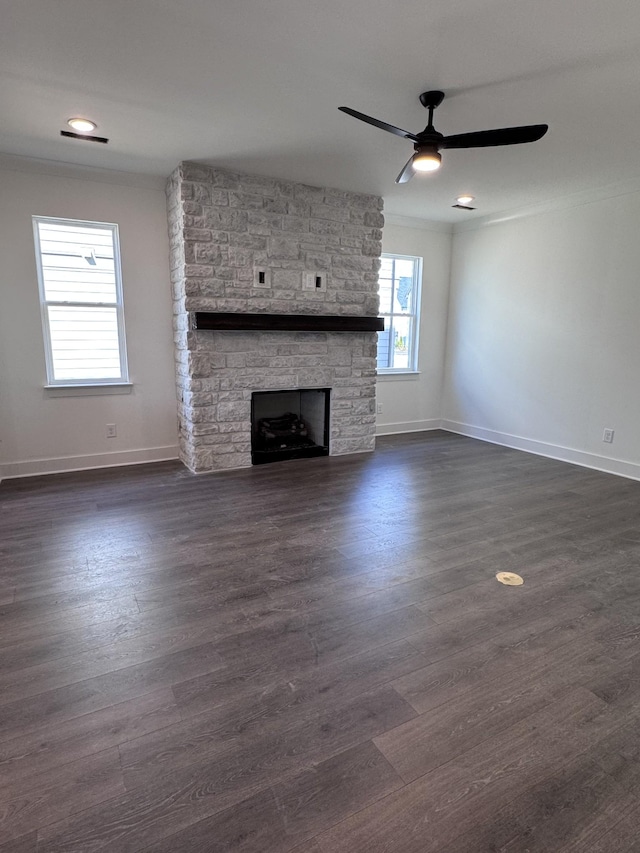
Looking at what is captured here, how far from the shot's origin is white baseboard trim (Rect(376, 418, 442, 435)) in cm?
616

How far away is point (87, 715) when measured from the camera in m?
1.65

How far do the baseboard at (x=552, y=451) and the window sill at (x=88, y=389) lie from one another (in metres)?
4.19

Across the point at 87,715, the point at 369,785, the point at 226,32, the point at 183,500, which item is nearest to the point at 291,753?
the point at 369,785

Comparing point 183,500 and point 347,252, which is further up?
point 347,252

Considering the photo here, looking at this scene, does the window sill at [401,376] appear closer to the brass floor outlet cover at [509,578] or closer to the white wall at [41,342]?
the white wall at [41,342]

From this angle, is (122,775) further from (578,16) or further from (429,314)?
(429,314)

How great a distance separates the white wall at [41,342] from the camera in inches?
156

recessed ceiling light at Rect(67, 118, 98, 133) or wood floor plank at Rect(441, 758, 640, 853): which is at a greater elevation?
recessed ceiling light at Rect(67, 118, 98, 133)

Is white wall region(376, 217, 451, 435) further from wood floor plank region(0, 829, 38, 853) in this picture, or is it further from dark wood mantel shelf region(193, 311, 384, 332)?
wood floor plank region(0, 829, 38, 853)

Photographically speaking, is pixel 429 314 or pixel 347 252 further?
pixel 429 314

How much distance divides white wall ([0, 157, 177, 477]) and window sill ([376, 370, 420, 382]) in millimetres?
2609

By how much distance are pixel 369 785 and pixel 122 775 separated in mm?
758

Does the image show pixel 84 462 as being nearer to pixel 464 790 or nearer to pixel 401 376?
pixel 401 376

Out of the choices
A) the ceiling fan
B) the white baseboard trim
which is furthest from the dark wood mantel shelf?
the ceiling fan
